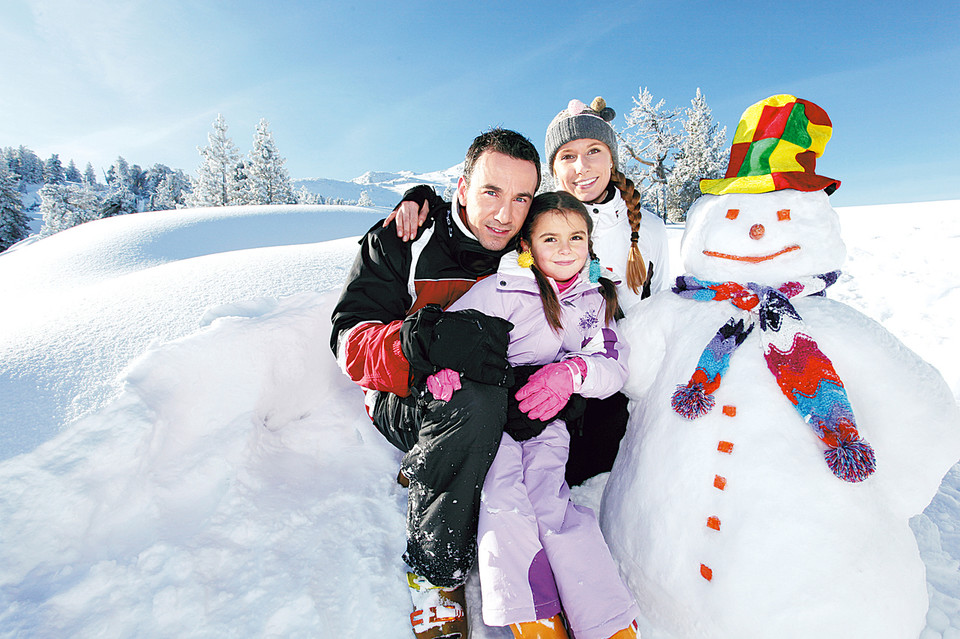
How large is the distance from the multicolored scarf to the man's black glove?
750 millimetres

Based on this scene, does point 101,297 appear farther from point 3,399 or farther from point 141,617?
point 141,617

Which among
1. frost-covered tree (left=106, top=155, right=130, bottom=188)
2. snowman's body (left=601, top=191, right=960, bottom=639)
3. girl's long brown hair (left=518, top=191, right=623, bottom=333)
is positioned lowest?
snowman's body (left=601, top=191, right=960, bottom=639)

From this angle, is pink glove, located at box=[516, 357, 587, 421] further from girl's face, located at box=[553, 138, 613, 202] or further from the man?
girl's face, located at box=[553, 138, 613, 202]

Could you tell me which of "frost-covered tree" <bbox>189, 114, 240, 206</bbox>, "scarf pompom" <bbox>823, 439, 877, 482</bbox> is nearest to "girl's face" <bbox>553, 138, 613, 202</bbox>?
"scarf pompom" <bbox>823, 439, 877, 482</bbox>

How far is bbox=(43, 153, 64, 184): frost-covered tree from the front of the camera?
238 ft

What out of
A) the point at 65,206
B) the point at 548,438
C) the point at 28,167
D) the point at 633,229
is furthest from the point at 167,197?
the point at 548,438

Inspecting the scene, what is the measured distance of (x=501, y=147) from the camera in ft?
7.62

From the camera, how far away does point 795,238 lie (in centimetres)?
172

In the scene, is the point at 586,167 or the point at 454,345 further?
the point at 586,167

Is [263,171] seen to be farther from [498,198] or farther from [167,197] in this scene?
[167,197]

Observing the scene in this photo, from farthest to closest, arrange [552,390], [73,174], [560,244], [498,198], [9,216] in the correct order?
[73,174], [9,216], [498,198], [560,244], [552,390]

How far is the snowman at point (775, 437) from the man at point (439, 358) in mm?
681

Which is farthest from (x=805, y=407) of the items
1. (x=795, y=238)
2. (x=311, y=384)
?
(x=311, y=384)

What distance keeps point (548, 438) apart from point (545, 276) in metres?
0.76
